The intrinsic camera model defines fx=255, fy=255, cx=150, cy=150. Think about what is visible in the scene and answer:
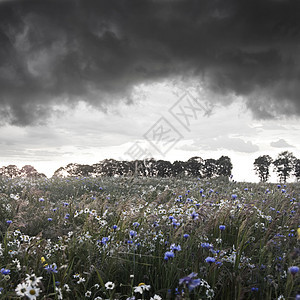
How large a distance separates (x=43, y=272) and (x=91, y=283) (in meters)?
0.59

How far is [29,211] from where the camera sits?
6.06 metres

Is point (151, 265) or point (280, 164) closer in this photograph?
point (151, 265)

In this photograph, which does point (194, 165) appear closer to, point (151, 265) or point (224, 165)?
point (224, 165)

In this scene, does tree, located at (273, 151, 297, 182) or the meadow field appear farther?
tree, located at (273, 151, 297, 182)

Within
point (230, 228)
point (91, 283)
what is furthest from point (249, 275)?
point (91, 283)

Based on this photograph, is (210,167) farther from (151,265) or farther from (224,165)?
(151,265)

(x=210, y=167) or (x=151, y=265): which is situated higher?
(x=210, y=167)

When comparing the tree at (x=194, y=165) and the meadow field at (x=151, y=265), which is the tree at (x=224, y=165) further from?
the meadow field at (x=151, y=265)

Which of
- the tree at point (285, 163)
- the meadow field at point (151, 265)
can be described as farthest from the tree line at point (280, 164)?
the meadow field at point (151, 265)

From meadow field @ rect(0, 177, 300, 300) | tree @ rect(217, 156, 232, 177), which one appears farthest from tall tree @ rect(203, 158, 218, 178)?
meadow field @ rect(0, 177, 300, 300)

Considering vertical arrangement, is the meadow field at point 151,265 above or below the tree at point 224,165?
below

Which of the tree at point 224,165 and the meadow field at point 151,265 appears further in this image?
the tree at point 224,165

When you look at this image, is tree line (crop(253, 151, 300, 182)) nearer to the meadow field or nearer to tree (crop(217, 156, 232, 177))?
tree (crop(217, 156, 232, 177))

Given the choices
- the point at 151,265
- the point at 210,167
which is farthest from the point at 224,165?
the point at 151,265
